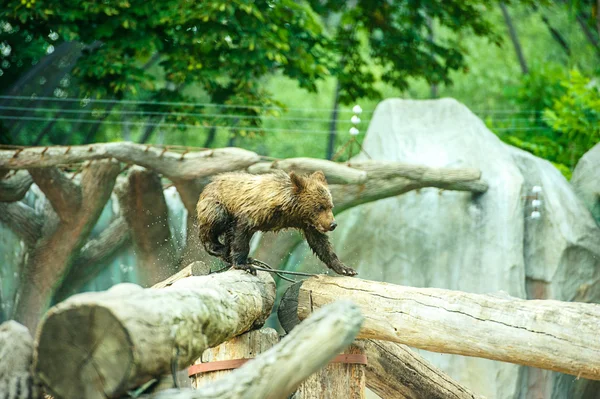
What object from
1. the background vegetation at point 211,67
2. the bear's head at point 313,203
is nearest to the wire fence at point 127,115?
the background vegetation at point 211,67

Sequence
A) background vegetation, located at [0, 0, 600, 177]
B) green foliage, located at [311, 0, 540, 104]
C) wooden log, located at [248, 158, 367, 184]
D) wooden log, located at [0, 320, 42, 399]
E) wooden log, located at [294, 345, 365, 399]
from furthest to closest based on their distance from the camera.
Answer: green foliage, located at [311, 0, 540, 104] < background vegetation, located at [0, 0, 600, 177] < wooden log, located at [248, 158, 367, 184] < wooden log, located at [294, 345, 365, 399] < wooden log, located at [0, 320, 42, 399]

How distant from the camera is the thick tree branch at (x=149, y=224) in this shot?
867 cm

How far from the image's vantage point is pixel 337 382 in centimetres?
430

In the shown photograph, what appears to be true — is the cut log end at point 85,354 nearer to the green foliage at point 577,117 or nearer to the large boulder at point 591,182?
the large boulder at point 591,182

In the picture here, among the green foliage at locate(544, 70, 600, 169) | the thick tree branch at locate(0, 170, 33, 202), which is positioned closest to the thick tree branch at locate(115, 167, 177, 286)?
the thick tree branch at locate(0, 170, 33, 202)

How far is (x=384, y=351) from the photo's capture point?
15.1ft

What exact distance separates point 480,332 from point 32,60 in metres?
8.21

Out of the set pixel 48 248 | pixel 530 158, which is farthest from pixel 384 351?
pixel 48 248

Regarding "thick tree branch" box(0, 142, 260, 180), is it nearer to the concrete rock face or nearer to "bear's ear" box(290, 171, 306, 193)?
the concrete rock face

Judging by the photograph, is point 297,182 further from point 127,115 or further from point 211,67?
point 127,115

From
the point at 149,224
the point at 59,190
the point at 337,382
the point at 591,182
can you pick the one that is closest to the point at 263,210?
the point at 337,382

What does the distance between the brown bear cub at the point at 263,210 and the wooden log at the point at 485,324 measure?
52 cm

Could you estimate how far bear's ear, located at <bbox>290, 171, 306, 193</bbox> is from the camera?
4592 mm

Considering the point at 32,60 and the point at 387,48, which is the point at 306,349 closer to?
the point at 32,60
